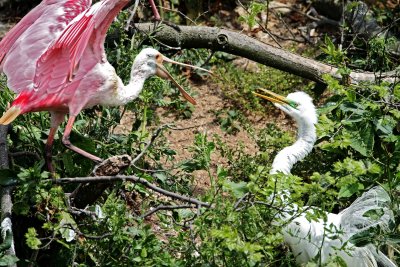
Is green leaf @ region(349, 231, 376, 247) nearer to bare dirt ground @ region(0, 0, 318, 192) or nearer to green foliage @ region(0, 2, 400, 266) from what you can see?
green foliage @ region(0, 2, 400, 266)

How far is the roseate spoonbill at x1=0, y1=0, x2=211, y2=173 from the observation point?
5156 millimetres

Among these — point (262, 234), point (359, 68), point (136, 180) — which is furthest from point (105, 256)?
point (359, 68)

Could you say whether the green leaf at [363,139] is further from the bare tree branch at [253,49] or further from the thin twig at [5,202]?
the thin twig at [5,202]

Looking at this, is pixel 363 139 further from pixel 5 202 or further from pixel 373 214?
pixel 5 202

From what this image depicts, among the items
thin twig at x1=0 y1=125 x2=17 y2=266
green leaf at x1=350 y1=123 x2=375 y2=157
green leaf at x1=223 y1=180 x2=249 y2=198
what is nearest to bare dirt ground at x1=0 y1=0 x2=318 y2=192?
green leaf at x1=350 y1=123 x2=375 y2=157

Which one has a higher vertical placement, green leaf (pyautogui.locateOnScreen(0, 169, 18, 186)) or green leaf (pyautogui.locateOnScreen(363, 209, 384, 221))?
green leaf (pyautogui.locateOnScreen(0, 169, 18, 186))

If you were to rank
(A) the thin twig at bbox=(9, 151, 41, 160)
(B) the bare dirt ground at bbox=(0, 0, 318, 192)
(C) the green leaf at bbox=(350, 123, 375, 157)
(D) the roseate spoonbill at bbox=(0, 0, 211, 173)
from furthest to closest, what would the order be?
1. (B) the bare dirt ground at bbox=(0, 0, 318, 192)
2. (C) the green leaf at bbox=(350, 123, 375, 157)
3. (A) the thin twig at bbox=(9, 151, 41, 160)
4. (D) the roseate spoonbill at bbox=(0, 0, 211, 173)

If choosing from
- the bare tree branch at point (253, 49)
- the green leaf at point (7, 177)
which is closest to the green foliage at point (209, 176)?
the green leaf at point (7, 177)

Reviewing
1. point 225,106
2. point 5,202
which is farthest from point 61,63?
point 225,106

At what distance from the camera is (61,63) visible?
531 centimetres

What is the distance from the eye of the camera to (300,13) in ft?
27.5

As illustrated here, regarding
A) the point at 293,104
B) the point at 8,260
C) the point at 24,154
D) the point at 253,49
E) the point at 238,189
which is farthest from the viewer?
the point at 253,49

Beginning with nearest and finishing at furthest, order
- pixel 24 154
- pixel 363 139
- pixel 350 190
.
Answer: pixel 350 190 → pixel 24 154 → pixel 363 139

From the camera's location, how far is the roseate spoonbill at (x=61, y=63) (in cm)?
516
